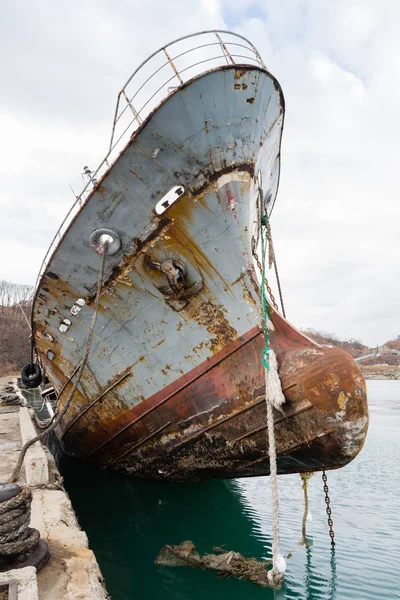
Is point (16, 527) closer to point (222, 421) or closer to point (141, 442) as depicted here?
point (222, 421)

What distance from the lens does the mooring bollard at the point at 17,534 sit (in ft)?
8.29

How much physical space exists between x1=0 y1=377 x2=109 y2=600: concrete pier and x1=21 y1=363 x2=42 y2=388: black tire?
2856 mm

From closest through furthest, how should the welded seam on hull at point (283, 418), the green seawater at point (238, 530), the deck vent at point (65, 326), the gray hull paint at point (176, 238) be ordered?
the green seawater at point (238, 530)
the welded seam on hull at point (283, 418)
the gray hull paint at point (176, 238)
the deck vent at point (65, 326)

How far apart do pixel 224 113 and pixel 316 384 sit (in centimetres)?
313

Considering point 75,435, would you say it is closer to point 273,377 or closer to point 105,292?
point 105,292

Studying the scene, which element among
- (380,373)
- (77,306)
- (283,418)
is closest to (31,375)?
(77,306)

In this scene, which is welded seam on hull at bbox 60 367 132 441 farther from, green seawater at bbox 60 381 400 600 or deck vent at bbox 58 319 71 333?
green seawater at bbox 60 381 400 600

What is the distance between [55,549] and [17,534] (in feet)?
1.79

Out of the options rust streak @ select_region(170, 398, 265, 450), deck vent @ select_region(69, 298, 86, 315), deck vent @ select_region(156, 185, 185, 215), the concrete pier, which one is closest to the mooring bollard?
the concrete pier

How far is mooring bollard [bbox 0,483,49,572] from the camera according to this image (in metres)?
2.53

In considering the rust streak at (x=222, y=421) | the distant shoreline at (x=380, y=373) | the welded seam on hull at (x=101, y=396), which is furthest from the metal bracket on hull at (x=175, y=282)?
the distant shoreline at (x=380, y=373)

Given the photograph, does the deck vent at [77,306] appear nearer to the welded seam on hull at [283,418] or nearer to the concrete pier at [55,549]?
the concrete pier at [55,549]

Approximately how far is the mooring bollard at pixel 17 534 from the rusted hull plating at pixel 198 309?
2530 mm

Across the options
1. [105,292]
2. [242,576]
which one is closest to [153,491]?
[242,576]
